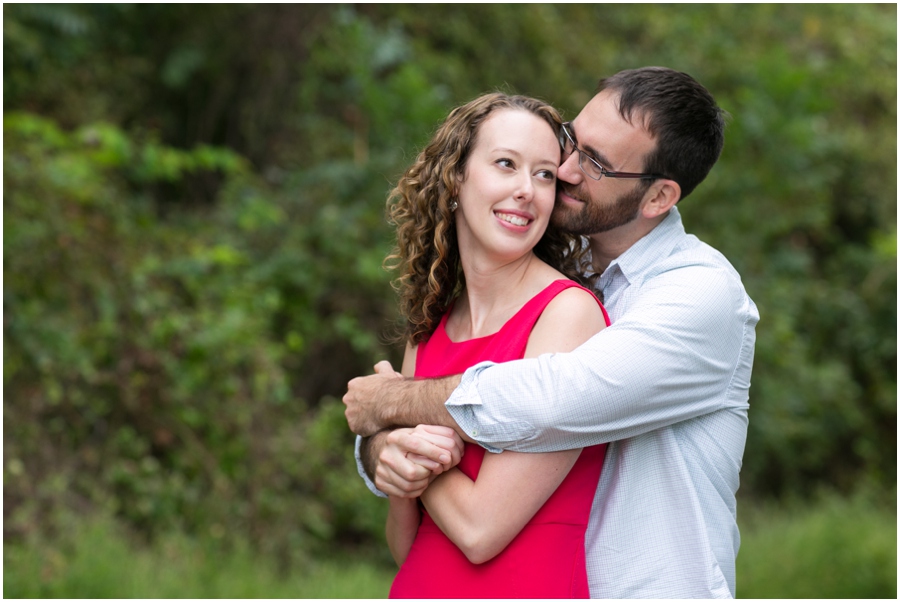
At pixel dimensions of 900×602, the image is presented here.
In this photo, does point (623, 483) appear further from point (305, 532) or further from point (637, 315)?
point (305, 532)

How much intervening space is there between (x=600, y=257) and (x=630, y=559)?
86 centimetres

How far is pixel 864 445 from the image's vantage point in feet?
29.7

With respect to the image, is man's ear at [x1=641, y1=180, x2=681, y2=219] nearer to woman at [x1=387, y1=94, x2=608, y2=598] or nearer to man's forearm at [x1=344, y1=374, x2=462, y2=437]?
woman at [x1=387, y1=94, x2=608, y2=598]

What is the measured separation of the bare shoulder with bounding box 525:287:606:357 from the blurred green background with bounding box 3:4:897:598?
3.12 meters

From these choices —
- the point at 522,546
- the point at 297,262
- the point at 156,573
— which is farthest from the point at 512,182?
the point at 297,262

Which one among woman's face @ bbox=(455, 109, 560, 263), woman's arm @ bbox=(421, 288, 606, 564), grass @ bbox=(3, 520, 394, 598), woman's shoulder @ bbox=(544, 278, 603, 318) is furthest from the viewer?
grass @ bbox=(3, 520, 394, 598)

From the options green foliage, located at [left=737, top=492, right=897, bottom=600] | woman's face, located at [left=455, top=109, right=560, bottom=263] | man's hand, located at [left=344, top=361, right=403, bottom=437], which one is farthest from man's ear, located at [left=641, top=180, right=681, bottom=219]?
green foliage, located at [left=737, top=492, right=897, bottom=600]

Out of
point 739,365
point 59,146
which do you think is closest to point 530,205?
point 739,365

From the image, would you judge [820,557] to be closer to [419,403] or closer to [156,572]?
[156,572]

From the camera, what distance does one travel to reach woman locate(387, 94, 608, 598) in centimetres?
215

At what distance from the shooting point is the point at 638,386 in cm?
202

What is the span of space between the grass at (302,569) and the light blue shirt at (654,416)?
338 cm

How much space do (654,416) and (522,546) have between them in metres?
0.45

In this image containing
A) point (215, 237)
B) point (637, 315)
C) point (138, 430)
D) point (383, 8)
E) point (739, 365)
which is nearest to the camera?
point (637, 315)
